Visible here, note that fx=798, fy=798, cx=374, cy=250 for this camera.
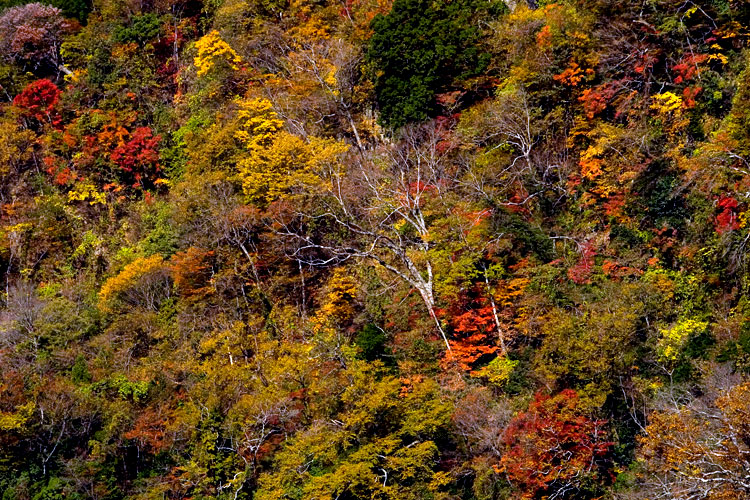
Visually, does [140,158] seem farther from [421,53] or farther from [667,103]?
[667,103]

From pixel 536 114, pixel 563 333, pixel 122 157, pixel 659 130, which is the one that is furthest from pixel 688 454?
pixel 122 157

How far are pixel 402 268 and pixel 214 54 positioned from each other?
20.3m

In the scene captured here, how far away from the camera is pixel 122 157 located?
48.3 meters

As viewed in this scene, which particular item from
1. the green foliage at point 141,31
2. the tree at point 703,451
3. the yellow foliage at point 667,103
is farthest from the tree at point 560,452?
the green foliage at point 141,31

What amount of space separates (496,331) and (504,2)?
815 inches

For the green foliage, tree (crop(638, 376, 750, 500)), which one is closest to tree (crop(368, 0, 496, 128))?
the green foliage

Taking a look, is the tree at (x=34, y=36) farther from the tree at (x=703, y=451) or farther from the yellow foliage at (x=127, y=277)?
the tree at (x=703, y=451)

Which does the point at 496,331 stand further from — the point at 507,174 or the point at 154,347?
the point at 154,347

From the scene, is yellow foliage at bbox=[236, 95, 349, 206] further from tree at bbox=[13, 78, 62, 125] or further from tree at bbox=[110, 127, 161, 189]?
tree at bbox=[13, 78, 62, 125]

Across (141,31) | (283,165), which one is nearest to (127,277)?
(283,165)

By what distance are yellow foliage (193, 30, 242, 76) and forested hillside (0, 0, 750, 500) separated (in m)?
0.19

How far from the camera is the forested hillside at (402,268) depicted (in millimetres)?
25359

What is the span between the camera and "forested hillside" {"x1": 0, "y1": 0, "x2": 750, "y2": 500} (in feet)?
83.2

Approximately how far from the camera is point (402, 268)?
3500 centimetres
